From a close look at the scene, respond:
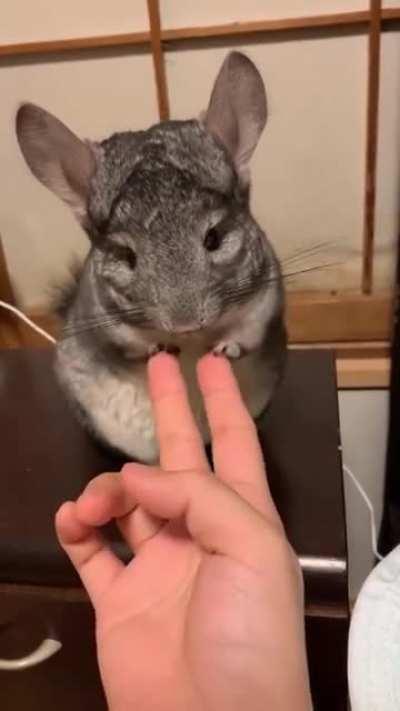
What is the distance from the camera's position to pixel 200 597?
47cm

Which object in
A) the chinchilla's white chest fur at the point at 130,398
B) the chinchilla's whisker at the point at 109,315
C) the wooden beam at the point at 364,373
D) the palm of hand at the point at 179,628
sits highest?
the chinchilla's whisker at the point at 109,315

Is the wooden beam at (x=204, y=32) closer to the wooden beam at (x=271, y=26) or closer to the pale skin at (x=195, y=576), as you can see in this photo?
the wooden beam at (x=271, y=26)

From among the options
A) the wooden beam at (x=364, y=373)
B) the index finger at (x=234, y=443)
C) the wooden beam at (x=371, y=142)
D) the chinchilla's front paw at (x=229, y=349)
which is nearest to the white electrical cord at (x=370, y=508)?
the wooden beam at (x=364, y=373)

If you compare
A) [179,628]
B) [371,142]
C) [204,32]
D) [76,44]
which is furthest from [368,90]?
[179,628]

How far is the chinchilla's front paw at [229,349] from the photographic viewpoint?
0.67 meters

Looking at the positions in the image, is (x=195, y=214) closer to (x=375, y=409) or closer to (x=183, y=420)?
(x=183, y=420)

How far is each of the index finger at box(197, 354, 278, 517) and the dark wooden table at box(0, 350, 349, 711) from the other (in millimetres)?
200

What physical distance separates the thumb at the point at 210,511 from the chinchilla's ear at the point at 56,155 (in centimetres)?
28

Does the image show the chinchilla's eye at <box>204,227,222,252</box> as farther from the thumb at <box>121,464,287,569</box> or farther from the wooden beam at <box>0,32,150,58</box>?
the wooden beam at <box>0,32,150,58</box>

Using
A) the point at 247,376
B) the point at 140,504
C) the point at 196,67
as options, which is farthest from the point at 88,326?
the point at 196,67

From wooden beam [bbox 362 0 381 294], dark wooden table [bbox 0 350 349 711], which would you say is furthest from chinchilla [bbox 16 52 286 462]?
wooden beam [bbox 362 0 381 294]

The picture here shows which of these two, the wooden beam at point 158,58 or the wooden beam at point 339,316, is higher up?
the wooden beam at point 158,58

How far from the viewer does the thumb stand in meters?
0.46

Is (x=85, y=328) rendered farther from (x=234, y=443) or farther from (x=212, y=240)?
(x=234, y=443)
